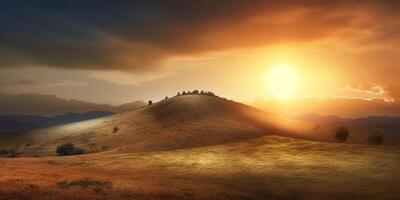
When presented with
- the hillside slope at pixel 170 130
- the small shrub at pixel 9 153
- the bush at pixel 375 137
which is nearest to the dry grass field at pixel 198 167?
the hillside slope at pixel 170 130

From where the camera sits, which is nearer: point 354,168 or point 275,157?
point 354,168

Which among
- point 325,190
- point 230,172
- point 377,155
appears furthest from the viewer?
point 377,155

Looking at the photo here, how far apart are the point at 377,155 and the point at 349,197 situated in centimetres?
2463

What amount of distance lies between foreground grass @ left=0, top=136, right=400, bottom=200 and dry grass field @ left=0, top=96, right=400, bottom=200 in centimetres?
8

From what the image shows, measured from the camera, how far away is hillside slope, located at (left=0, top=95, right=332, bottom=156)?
97.8 m

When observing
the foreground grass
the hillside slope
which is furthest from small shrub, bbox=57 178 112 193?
the hillside slope

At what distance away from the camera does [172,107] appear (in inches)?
5566

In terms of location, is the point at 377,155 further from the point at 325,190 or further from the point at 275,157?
the point at 325,190

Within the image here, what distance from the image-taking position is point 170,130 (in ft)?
355

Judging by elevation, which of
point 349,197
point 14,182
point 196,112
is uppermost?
point 196,112

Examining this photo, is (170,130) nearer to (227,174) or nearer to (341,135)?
(341,135)

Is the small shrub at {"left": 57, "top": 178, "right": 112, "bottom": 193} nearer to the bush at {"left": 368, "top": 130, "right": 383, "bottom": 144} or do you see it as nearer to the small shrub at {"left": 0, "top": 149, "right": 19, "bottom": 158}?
the small shrub at {"left": 0, "top": 149, "right": 19, "bottom": 158}

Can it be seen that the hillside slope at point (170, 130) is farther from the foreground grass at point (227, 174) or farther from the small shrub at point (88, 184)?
the small shrub at point (88, 184)

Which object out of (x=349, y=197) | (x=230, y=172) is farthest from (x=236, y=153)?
(x=349, y=197)
